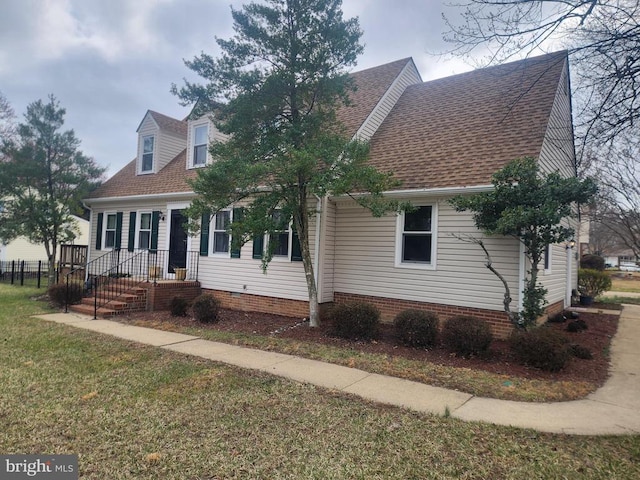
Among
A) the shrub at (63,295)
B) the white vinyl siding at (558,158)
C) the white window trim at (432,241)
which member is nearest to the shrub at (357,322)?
the white window trim at (432,241)

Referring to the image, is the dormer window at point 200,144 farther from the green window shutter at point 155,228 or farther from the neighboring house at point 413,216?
the green window shutter at point 155,228

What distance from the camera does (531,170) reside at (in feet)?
22.9

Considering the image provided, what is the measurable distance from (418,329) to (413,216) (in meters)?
2.94

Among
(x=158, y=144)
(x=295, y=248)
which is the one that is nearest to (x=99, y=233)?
(x=158, y=144)

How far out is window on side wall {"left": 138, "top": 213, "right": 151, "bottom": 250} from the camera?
13.7m

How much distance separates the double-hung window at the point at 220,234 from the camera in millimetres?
12023

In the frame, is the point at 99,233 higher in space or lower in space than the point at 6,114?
lower

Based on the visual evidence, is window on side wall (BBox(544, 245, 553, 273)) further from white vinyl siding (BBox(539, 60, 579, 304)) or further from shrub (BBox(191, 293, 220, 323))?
shrub (BBox(191, 293, 220, 323))

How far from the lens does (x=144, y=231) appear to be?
13.8 m

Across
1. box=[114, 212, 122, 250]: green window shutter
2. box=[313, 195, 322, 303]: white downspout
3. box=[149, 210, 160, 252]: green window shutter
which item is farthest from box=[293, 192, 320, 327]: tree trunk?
box=[114, 212, 122, 250]: green window shutter

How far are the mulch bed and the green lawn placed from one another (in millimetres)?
2317

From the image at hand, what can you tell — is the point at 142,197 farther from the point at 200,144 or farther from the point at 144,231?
the point at 200,144

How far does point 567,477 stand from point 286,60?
8173mm

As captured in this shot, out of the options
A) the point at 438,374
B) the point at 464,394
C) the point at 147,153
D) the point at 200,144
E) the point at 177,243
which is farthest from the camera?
the point at 147,153
